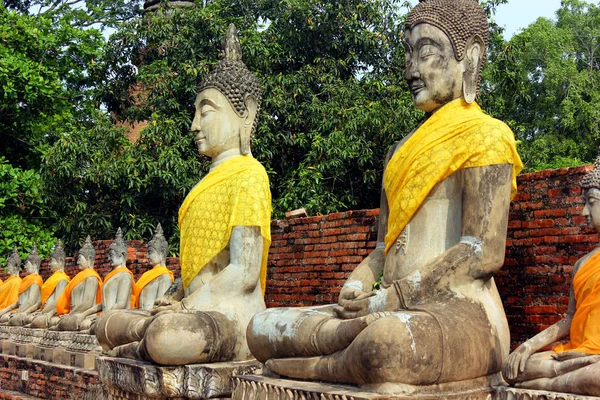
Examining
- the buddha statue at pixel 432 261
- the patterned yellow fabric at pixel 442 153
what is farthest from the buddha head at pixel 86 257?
the patterned yellow fabric at pixel 442 153

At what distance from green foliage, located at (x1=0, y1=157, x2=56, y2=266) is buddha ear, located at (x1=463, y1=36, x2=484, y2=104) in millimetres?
14402

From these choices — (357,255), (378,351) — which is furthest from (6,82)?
(378,351)

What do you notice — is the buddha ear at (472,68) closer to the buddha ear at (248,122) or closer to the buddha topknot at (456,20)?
the buddha topknot at (456,20)

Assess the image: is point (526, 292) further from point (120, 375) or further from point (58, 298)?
point (58, 298)

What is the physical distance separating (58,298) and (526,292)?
24.6 ft

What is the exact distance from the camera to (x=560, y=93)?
2203 cm

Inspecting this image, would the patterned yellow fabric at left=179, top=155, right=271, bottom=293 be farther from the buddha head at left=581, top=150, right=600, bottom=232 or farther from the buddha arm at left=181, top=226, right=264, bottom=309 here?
the buddha head at left=581, top=150, right=600, bottom=232

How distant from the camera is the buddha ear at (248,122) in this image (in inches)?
261

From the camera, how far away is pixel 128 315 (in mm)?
6344

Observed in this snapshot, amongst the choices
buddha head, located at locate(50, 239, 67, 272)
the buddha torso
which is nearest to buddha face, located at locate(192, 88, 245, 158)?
the buddha torso

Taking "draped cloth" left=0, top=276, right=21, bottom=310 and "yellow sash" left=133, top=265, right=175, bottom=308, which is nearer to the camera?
"yellow sash" left=133, top=265, right=175, bottom=308

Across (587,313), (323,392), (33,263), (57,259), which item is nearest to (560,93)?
(33,263)

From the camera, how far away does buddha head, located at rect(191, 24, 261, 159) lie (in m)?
6.57

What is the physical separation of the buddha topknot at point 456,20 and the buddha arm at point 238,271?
1898 millimetres
